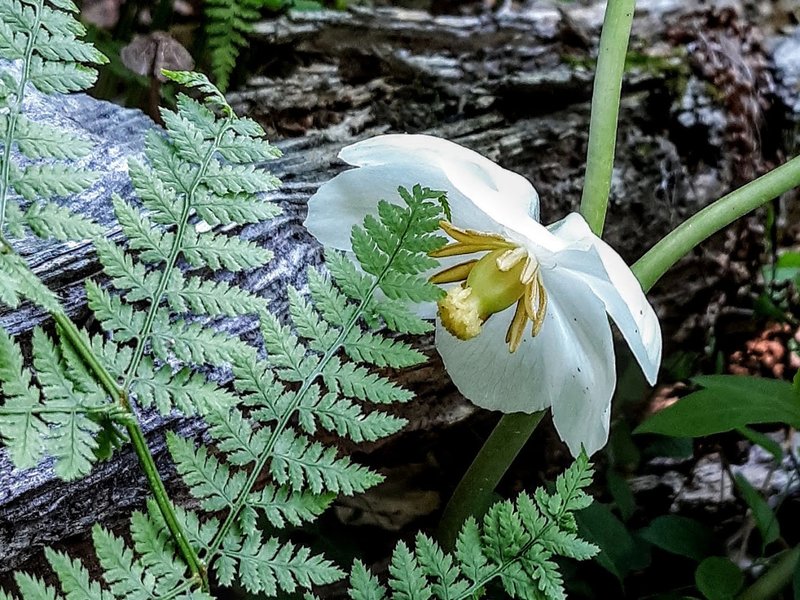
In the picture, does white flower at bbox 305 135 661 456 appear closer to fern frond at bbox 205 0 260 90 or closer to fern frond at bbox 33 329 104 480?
fern frond at bbox 33 329 104 480

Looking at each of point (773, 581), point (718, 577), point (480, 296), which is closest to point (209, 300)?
point (480, 296)

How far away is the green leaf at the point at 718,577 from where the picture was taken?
0.89m

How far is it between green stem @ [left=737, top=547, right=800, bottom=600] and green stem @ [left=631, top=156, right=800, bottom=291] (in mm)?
406

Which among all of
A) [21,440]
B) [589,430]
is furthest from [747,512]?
[21,440]

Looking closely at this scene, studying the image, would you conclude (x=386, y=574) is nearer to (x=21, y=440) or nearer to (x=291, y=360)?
(x=291, y=360)

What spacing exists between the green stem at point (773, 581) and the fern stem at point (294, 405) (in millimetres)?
669

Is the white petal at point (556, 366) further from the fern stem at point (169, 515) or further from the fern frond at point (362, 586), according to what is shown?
the fern stem at point (169, 515)

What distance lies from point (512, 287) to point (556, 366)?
10 cm

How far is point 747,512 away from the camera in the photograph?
1.25m

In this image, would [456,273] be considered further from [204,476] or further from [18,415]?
[18,415]

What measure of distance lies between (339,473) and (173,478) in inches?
10.7

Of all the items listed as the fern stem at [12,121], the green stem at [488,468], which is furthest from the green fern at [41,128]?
the green stem at [488,468]

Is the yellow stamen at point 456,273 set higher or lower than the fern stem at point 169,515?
higher

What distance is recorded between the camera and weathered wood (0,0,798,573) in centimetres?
101
